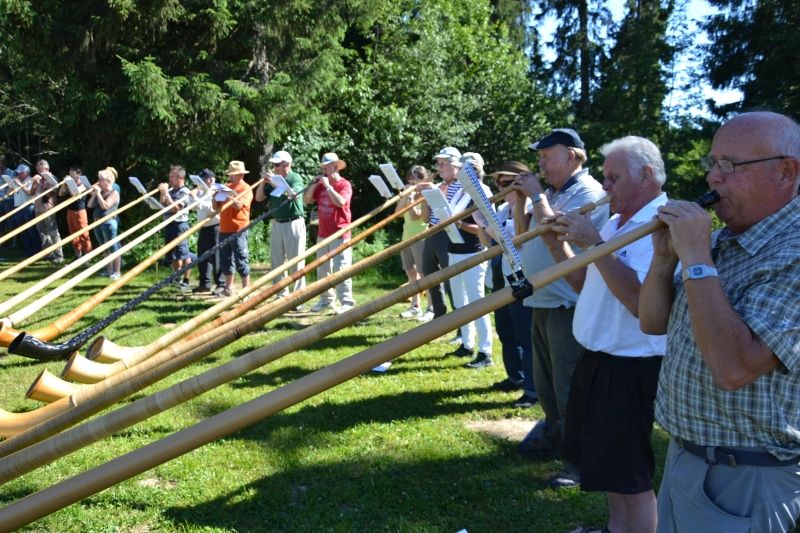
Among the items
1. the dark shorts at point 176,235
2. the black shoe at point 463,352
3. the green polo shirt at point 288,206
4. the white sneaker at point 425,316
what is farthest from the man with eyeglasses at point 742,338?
the dark shorts at point 176,235

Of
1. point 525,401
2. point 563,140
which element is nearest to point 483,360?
point 525,401

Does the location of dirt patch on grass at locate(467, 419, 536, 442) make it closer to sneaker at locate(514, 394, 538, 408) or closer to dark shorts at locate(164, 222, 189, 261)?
sneaker at locate(514, 394, 538, 408)

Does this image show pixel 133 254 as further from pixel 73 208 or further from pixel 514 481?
pixel 514 481

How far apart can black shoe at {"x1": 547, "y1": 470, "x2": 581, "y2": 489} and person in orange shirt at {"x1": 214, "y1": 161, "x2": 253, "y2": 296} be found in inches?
262

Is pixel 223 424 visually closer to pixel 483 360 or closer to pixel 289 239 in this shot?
pixel 483 360

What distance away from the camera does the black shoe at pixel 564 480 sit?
419 centimetres

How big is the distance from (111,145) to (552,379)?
44.7 feet

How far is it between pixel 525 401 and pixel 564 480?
4.68 feet

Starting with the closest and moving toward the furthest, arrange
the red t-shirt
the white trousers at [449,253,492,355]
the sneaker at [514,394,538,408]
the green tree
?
the sneaker at [514,394,538,408], the white trousers at [449,253,492,355], the red t-shirt, the green tree

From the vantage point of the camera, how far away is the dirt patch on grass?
5.02m

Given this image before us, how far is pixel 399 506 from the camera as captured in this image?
4.01 meters

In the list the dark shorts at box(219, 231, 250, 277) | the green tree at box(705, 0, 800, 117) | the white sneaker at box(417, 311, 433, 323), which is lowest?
the white sneaker at box(417, 311, 433, 323)

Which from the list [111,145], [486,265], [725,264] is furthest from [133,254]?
[725,264]

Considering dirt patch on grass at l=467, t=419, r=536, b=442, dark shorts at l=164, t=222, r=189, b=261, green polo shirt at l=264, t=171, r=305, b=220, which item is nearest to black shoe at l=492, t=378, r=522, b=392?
dirt patch on grass at l=467, t=419, r=536, b=442
